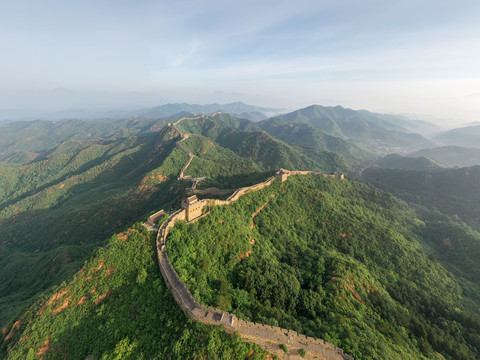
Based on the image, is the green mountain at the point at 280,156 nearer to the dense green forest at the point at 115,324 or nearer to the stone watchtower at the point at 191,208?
the stone watchtower at the point at 191,208

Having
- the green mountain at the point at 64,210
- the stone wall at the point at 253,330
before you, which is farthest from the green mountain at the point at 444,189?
the green mountain at the point at 64,210

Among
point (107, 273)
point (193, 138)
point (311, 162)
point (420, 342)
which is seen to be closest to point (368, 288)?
point (420, 342)

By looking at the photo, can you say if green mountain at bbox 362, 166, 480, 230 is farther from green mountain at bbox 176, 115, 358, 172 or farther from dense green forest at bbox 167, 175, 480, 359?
dense green forest at bbox 167, 175, 480, 359

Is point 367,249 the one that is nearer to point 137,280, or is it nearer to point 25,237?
point 137,280

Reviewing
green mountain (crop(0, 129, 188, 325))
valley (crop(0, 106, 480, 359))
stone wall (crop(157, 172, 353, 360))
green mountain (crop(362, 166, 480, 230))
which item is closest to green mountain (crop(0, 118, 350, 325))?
green mountain (crop(0, 129, 188, 325))

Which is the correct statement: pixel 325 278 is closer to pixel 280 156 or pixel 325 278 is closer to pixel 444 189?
pixel 280 156
